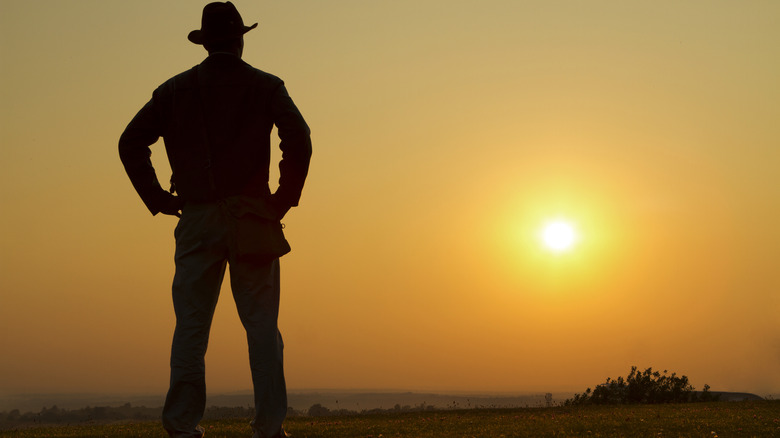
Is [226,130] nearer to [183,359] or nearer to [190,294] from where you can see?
[190,294]

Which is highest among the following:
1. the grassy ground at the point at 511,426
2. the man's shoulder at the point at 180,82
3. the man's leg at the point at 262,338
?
the man's shoulder at the point at 180,82

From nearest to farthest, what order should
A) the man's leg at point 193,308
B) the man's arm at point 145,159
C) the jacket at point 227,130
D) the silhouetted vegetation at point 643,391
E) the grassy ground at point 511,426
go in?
the man's leg at point 193,308, the jacket at point 227,130, the man's arm at point 145,159, the grassy ground at point 511,426, the silhouetted vegetation at point 643,391

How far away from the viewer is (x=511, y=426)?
37.8 feet

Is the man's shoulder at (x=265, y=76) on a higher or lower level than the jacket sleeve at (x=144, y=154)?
higher

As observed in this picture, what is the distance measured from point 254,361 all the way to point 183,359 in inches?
23.1

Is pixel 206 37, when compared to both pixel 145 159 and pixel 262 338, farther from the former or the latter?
pixel 262 338

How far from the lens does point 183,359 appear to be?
634 cm

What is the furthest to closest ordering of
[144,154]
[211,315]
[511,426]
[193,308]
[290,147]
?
[511,426] < [144,154] < [290,147] < [211,315] < [193,308]

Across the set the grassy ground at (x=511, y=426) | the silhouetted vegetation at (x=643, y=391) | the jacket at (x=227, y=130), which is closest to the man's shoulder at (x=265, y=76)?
the jacket at (x=227, y=130)

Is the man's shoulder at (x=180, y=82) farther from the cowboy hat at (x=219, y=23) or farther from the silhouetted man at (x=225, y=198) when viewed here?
the cowboy hat at (x=219, y=23)

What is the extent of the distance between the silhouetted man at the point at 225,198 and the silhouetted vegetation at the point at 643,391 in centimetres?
1513

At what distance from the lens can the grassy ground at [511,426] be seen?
1041 cm

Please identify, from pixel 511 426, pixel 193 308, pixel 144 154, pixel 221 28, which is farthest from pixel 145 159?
pixel 511 426

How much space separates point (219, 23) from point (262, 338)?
2800 mm
